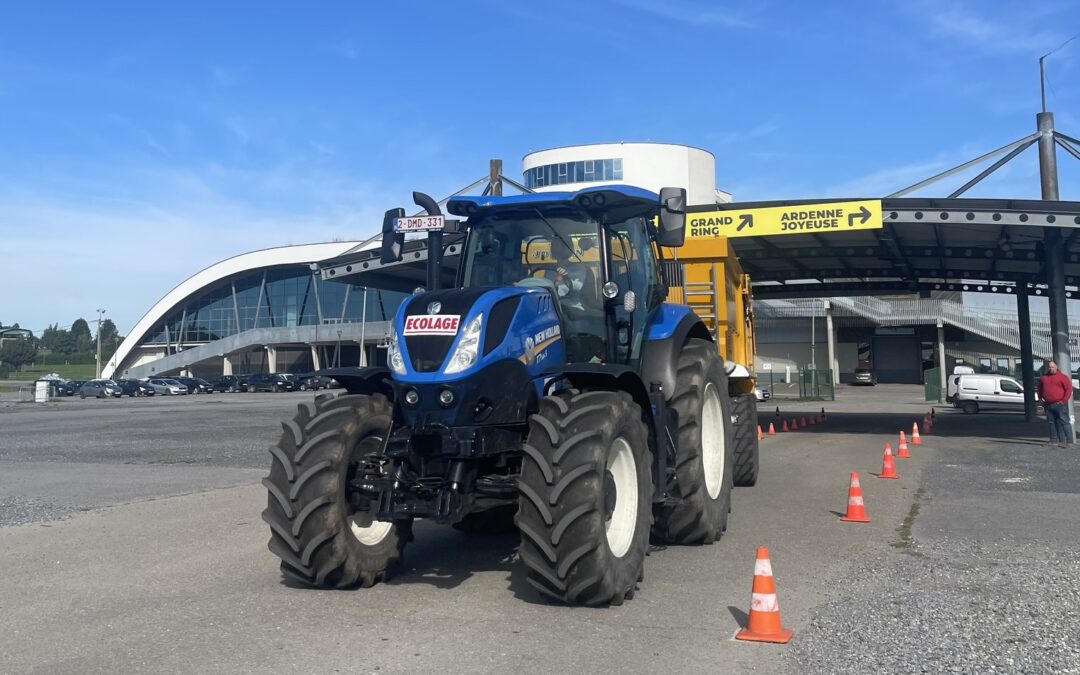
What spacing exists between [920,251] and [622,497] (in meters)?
19.3

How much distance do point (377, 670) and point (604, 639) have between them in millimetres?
1363

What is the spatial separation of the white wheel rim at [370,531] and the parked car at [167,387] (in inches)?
2621

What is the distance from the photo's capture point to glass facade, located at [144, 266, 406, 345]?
3445 inches

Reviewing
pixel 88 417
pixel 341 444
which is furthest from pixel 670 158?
pixel 341 444

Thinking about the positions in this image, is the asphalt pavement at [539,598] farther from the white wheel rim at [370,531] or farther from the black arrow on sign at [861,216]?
the black arrow on sign at [861,216]

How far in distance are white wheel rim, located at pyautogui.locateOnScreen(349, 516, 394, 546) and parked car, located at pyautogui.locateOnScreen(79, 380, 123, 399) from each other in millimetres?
64753

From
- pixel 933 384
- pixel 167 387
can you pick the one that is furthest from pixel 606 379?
pixel 167 387

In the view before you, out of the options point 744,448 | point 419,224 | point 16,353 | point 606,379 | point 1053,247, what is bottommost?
point 744,448

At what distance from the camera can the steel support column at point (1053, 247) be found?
20281mm

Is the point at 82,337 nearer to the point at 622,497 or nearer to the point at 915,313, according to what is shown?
the point at 915,313

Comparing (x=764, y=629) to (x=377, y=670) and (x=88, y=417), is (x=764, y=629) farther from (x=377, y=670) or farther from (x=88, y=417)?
(x=88, y=417)

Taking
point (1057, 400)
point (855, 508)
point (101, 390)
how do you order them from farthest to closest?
point (101, 390), point (1057, 400), point (855, 508)

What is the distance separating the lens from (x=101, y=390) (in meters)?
65.2

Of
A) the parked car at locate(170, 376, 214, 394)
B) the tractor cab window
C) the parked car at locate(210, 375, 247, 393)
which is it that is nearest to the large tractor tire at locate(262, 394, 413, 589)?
the tractor cab window
